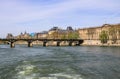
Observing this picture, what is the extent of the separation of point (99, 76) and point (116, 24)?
169186 mm

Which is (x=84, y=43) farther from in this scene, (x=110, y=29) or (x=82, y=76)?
(x=82, y=76)

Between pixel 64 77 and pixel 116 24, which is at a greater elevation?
pixel 116 24

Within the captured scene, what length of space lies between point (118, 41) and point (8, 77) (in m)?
154

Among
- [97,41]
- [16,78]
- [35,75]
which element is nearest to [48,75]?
[35,75]

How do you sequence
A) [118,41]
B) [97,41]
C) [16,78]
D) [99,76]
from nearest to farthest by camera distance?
1. [16,78]
2. [99,76]
3. [118,41]
4. [97,41]

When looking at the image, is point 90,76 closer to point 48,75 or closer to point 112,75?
point 112,75

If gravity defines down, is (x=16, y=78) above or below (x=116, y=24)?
below

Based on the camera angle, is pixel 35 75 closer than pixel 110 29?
Yes

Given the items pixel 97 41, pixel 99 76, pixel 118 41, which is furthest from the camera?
pixel 97 41

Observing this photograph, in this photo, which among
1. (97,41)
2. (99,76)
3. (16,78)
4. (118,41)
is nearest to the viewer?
(16,78)

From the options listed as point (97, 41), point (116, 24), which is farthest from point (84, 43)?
point (116, 24)

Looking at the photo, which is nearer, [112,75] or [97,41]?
[112,75]

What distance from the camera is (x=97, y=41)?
194m

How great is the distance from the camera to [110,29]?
198125 millimetres
